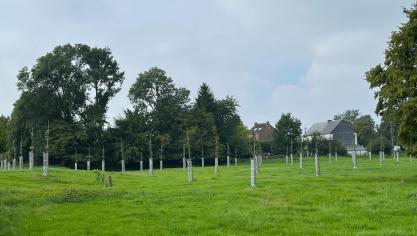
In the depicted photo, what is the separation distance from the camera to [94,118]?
3187 inches

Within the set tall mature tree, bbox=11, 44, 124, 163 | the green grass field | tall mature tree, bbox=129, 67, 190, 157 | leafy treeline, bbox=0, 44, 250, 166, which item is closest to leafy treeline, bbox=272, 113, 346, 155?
leafy treeline, bbox=0, 44, 250, 166

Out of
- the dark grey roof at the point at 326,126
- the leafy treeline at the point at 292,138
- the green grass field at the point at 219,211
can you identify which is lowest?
the green grass field at the point at 219,211

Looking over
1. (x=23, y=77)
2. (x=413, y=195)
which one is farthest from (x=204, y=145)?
(x=413, y=195)

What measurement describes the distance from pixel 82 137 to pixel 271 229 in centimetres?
6592

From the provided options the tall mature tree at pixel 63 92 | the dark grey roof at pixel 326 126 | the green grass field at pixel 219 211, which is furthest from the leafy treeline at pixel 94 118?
the green grass field at pixel 219 211

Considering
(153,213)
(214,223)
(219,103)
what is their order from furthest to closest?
(219,103)
(153,213)
(214,223)

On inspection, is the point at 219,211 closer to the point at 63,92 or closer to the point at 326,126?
the point at 63,92

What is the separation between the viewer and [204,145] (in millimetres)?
86312

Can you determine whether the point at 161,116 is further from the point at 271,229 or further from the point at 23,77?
the point at 271,229

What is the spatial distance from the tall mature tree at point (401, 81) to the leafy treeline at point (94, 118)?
156 ft

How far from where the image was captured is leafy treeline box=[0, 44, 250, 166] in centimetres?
7981

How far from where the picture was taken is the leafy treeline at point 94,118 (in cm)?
7981

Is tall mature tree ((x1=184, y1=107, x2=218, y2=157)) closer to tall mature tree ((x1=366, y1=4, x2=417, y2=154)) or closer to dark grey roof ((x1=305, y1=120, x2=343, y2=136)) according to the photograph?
dark grey roof ((x1=305, y1=120, x2=343, y2=136))

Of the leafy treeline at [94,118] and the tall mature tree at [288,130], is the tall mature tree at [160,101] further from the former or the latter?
the tall mature tree at [288,130]
